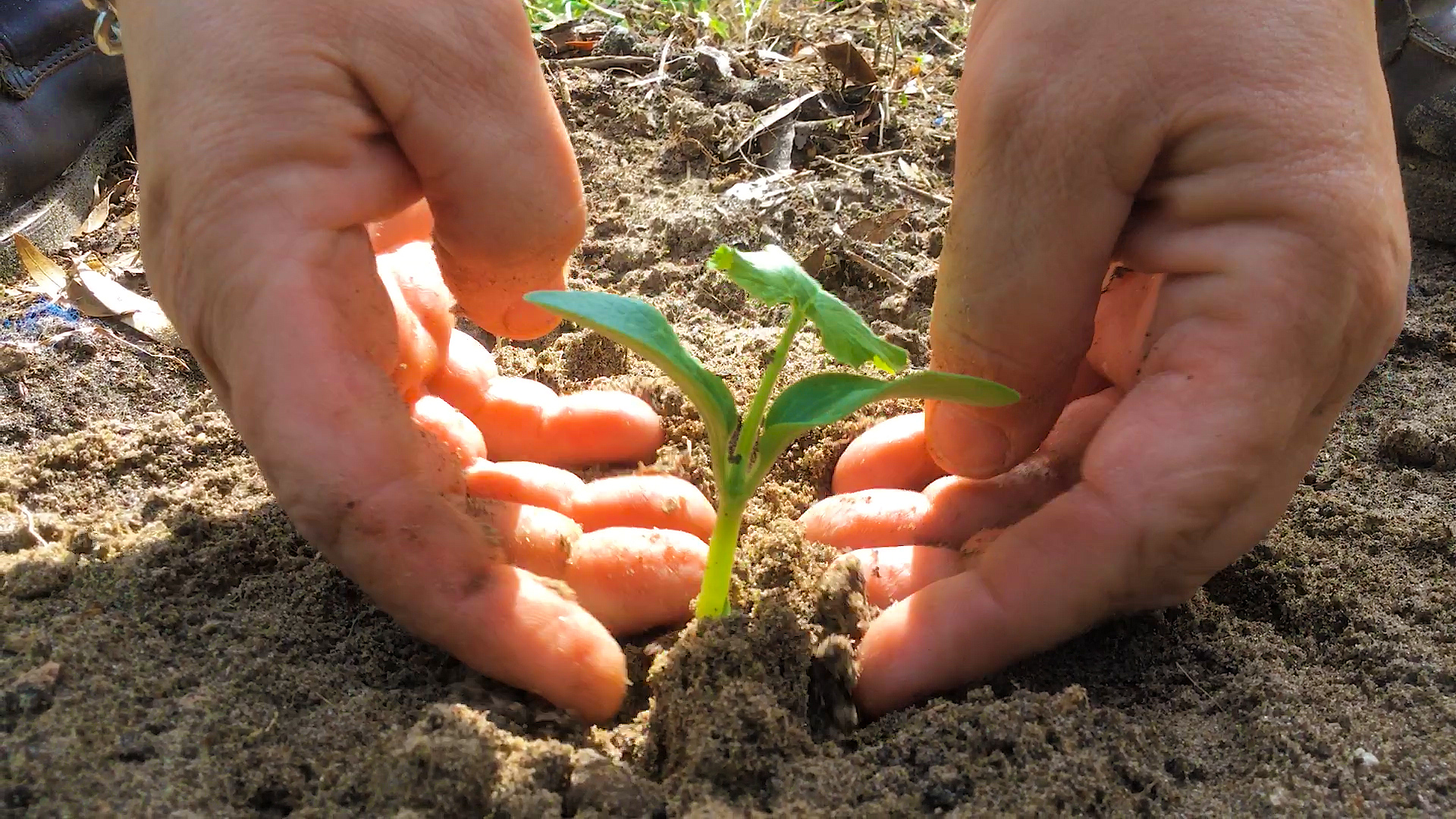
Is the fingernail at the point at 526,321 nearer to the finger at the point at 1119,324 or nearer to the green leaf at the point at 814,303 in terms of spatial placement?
the green leaf at the point at 814,303

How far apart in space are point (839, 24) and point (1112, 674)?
2806mm

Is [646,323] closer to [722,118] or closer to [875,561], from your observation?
[875,561]

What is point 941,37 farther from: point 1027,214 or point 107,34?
point 107,34

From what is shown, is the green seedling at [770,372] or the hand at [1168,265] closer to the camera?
the green seedling at [770,372]

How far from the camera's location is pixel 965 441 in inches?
66.1

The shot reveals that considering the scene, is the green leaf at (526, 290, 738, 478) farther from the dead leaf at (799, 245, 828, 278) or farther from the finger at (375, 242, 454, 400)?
the dead leaf at (799, 245, 828, 278)

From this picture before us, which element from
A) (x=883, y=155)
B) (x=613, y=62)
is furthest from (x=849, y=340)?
(x=613, y=62)

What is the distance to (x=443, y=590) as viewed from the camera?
137 cm

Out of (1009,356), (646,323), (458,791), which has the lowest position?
(458,791)

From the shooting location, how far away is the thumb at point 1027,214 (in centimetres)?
144

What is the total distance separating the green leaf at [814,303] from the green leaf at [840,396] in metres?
0.03

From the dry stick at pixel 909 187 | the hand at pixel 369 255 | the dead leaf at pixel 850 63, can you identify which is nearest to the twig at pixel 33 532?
the hand at pixel 369 255

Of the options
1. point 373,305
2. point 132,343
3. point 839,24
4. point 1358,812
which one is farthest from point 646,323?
point 839,24

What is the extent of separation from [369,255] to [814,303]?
65cm
